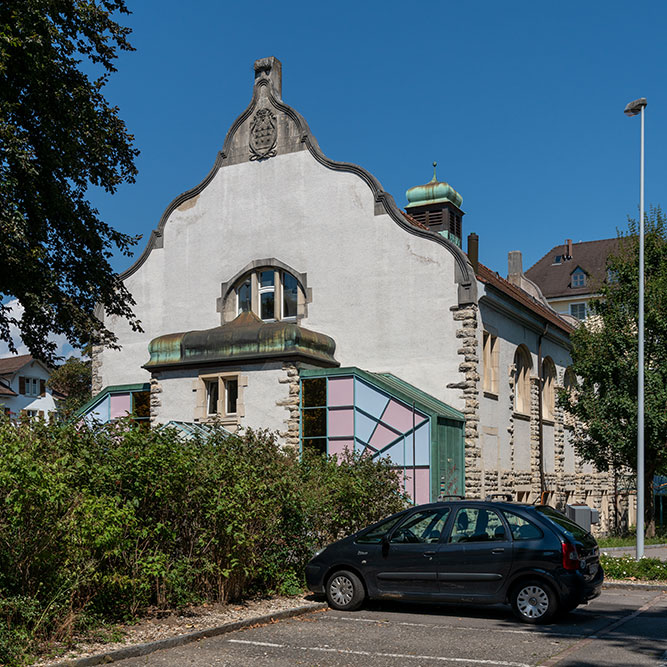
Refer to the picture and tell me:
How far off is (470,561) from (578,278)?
57.1 meters

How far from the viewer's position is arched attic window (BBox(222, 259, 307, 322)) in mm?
27469

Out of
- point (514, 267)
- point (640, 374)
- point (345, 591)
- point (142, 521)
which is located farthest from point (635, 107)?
point (514, 267)

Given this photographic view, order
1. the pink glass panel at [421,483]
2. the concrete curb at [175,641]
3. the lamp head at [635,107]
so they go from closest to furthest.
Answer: the concrete curb at [175,641] → the lamp head at [635,107] → the pink glass panel at [421,483]

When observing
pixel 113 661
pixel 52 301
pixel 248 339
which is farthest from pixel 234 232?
pixel 113 661

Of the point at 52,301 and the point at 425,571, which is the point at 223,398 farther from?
the point at 425,571

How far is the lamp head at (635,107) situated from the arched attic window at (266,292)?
10.7 meters

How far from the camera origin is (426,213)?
35.1 meters

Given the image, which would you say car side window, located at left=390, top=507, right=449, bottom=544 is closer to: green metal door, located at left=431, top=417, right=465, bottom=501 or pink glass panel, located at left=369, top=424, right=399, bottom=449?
green metal door, located at left=431, top=417, right=465, bottom=501

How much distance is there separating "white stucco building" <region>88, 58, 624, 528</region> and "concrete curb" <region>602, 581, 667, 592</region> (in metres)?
7.44

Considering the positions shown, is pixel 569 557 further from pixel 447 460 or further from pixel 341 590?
pixel 447 460

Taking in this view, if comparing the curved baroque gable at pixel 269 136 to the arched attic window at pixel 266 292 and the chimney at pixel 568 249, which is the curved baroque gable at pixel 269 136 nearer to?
the arched attic window at pixel 266 292

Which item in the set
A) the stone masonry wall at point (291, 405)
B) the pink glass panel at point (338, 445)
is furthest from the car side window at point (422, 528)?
the stone masonry wall at point (291, 405)

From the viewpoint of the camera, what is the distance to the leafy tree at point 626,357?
2755cm

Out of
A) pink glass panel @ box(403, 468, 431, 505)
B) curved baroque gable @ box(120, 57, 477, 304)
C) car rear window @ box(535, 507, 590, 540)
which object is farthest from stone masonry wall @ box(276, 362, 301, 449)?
car rear window @ box(535, 507, 590, 540)
